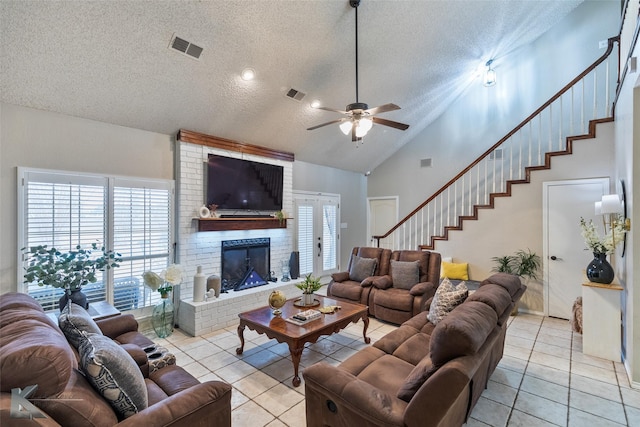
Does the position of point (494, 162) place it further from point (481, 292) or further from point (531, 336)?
point (481, 292)

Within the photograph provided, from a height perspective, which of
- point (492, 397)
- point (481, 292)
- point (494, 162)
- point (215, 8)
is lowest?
point (492, 397)

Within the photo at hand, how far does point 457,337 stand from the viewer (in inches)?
59.9

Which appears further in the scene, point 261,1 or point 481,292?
point 261,1

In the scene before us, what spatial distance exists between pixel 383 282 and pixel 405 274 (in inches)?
13.8

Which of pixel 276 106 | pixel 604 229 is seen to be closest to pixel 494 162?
pixel 604 229

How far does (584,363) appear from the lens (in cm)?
311

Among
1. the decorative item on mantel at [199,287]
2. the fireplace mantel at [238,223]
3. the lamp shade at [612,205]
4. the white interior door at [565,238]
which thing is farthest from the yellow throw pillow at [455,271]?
the decorative item on mantel at [199,287]

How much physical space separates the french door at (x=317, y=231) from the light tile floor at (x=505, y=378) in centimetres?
238

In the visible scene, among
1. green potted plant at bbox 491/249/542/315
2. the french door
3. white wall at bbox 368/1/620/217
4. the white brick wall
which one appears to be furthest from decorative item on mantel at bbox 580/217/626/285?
the french door

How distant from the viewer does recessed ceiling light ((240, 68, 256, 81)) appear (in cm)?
368

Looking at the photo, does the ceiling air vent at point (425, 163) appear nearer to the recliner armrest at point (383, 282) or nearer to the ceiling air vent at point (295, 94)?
the recliner armrest at point (383, 282)

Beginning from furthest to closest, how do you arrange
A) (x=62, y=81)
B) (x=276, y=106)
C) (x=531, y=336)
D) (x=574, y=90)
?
1. (x=574, y=90)
2. (x=276, y=106)
3. (x=531, y=336)
4. (x=62, y=81)

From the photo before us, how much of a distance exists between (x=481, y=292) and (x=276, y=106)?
11.9 feet

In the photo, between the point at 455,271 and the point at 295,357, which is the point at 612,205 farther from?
the point at 295,357
